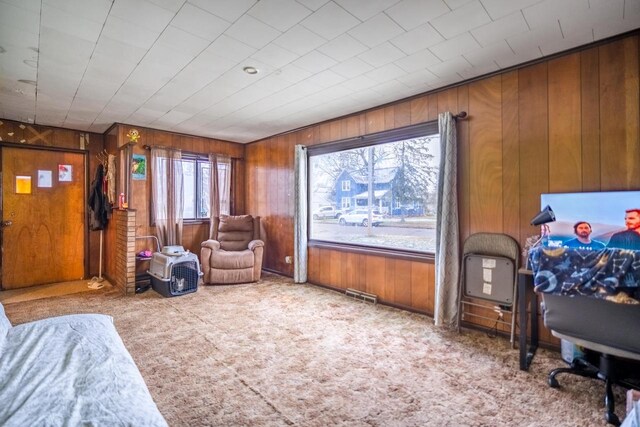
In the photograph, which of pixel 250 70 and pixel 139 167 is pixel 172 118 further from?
pixel 250 70

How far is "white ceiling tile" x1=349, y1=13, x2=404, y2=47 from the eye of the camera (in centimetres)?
210

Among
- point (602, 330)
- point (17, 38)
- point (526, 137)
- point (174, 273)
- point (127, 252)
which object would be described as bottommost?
point (174, 273)

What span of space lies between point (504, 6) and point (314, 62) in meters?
1.45

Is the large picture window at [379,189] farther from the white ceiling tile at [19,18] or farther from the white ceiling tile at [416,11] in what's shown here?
the white ceiling tile at [19,18]

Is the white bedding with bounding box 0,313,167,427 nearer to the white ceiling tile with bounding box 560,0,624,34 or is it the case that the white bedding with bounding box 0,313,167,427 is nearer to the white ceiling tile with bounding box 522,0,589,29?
the white ceiling tile with bounding box 522,0,589,29

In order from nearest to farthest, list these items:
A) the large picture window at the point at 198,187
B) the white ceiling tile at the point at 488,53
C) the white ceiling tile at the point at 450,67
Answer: the white ceiling tile at the point at 488,53
the white ceiling tile at the point at 450,67
the large picture window at the point at 198,187

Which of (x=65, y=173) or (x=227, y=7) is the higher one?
(x=227, y=7)

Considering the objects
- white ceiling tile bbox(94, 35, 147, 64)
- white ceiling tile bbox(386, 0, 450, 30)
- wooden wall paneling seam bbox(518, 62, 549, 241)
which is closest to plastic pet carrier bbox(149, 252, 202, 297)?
white ceiling tile bbox(94, 35, 147, 64)

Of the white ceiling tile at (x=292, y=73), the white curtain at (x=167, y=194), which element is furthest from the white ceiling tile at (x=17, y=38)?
the white curtain at (x=167, y=194)

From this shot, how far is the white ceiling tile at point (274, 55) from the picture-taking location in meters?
2.47

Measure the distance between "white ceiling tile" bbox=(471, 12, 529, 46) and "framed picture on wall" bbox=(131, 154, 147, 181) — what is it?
183 inches

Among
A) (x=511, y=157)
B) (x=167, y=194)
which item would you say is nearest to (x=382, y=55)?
(x=511, y=157)

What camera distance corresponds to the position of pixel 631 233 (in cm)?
216

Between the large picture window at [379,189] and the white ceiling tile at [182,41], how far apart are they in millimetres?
2250
